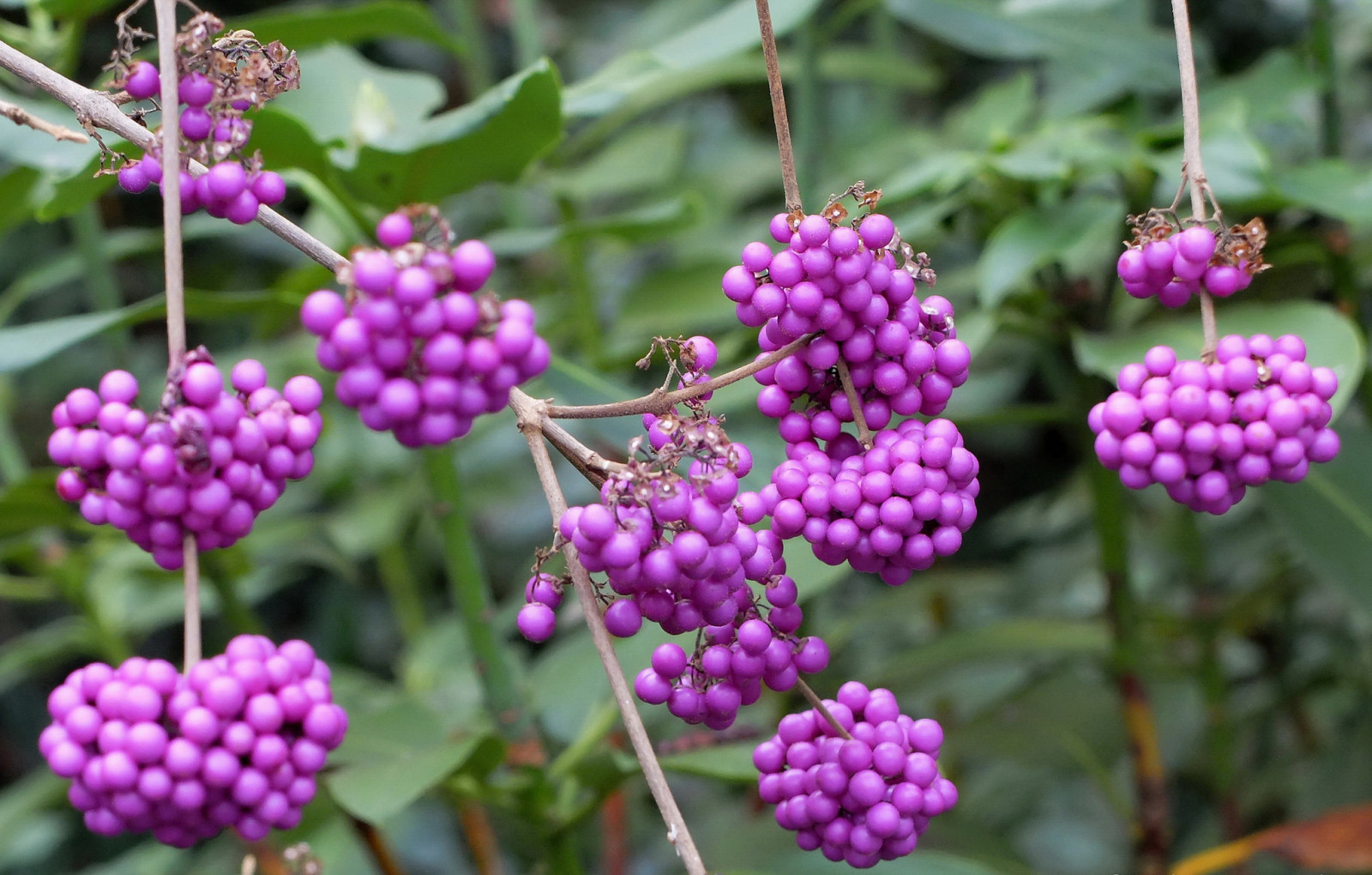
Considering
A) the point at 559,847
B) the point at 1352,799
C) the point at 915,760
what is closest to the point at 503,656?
the point at 559,847

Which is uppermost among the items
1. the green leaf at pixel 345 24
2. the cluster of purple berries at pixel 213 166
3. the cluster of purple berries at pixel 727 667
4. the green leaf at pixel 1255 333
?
the green leaf at pixel 345 24

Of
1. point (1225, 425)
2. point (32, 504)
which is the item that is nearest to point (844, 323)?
point (1225, 425)

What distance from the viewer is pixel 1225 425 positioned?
0.39 meters

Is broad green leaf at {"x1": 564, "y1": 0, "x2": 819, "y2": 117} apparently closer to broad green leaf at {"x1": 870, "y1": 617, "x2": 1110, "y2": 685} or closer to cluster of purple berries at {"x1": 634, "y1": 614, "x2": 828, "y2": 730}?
cluster of purple berries at {"x1": 634, "y1": 614, "x2": 828, "y2": 730}

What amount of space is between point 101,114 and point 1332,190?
0.73 metres

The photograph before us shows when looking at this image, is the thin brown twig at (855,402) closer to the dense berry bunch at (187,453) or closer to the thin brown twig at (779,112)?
the thin brown twig at (779,112)

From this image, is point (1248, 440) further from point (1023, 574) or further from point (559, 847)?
point (1023, 574)

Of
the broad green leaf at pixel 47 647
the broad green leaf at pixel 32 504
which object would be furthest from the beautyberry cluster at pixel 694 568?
the broad green leaf at pixel 47 647

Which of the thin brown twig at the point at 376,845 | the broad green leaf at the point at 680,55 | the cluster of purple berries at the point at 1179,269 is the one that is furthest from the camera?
the thin brown twig at the point at 376,845

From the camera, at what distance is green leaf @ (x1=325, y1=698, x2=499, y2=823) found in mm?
633

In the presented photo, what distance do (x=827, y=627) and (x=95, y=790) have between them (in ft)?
3.52

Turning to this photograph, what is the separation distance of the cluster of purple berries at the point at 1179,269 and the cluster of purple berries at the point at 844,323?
0.07 m

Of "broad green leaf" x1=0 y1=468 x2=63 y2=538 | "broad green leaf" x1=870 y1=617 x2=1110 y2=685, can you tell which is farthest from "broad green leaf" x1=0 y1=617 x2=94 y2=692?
"broad green leaf" x1=870 y1=617 x2=1110 y2=685

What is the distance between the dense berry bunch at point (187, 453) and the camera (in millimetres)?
324
